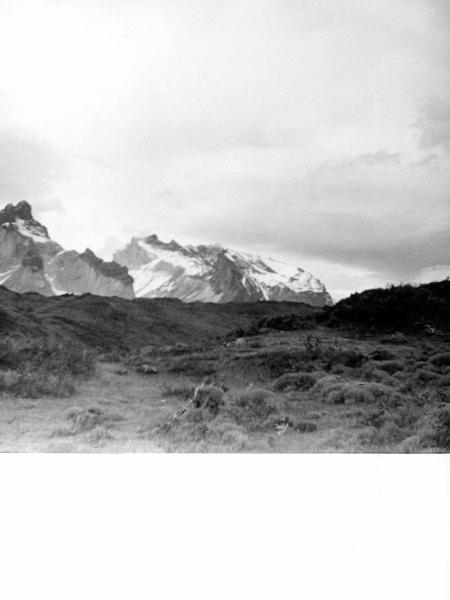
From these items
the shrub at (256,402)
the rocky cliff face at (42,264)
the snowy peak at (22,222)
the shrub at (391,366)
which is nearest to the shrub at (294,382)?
the shrub at (256,402)

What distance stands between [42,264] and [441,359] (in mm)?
6059

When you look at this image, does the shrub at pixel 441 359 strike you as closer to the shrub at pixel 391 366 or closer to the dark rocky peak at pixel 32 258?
the shrub at pixel 391 366

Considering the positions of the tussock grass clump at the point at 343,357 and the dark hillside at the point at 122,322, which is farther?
the dark hillside at the point at 122,322

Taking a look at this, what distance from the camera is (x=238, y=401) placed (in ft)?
20.8

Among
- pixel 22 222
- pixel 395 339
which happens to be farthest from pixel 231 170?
pixel 395 339

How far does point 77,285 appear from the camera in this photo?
8352 millimetres

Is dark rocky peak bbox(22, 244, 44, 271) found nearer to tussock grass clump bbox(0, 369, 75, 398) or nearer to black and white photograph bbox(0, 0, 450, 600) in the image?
black and white photograph bbox(0, 0, 450, 600)

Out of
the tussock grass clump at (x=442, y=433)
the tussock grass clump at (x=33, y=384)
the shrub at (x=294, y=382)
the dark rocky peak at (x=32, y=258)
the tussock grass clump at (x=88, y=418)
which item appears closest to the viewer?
the tussock grass clump at (x=442, y=433)

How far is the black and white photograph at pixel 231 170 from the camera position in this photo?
6191 millimetres

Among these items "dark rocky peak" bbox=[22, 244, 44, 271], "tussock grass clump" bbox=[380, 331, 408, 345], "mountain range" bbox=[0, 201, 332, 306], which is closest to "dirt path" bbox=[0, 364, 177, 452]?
"mountain range" bbox=[0, 201, 332, 306]

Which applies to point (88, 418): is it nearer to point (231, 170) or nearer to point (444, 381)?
point (231, 170)

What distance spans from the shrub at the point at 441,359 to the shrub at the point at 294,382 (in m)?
1.70

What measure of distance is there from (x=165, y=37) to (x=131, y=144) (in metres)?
1.43
